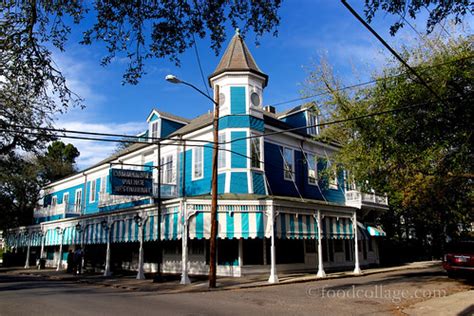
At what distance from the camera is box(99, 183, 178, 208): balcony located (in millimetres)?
24542

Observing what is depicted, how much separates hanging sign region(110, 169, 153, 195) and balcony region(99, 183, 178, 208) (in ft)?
2.40

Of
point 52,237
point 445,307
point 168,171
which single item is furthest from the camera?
point 52,237

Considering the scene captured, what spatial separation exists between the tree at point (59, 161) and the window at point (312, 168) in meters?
33.1

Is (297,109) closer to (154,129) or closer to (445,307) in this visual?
(154,129)

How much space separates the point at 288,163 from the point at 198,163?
5.59 metres

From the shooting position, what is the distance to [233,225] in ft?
64.0

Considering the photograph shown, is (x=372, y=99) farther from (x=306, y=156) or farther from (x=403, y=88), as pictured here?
(x=306, y=156)

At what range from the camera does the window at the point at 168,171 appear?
1032 inches

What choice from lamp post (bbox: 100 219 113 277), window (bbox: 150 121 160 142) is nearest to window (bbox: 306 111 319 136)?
window (bbox: 150 121 160 142)

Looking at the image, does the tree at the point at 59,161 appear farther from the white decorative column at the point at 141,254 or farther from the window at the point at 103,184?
the white decorative column at the point at 141,254

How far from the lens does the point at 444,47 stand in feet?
53.8

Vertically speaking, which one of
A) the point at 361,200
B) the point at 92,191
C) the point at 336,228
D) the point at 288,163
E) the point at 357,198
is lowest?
the point at 336,228

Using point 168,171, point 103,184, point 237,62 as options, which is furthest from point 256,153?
point 103,184

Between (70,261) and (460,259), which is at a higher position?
(460,259)
